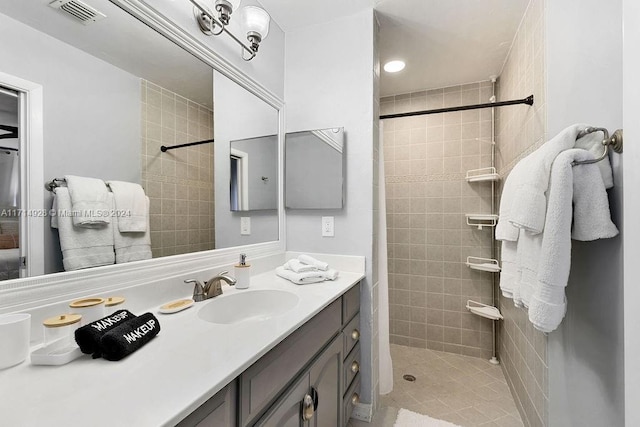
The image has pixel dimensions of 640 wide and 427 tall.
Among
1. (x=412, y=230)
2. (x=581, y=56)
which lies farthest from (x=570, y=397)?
(x=412, y=230)

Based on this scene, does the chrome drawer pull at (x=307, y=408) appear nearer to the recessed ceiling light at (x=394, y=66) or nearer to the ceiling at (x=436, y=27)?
the ceiling at (x=436, y=27)

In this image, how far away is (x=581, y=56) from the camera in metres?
1.00

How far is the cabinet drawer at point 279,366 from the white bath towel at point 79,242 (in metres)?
0.64

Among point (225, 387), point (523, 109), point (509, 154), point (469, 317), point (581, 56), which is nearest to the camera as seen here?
point (225, 387)

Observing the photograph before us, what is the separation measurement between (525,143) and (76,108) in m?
2.09

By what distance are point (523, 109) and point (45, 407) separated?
2.30 metres

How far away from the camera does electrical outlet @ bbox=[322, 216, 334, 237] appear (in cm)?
173

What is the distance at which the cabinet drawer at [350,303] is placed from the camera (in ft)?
4.54

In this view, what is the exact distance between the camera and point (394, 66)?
2.23 m

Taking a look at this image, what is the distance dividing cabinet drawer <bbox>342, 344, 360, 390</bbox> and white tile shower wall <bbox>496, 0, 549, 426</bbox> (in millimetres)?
868

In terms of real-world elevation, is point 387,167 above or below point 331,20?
below

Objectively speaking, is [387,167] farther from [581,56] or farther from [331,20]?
[581,56]

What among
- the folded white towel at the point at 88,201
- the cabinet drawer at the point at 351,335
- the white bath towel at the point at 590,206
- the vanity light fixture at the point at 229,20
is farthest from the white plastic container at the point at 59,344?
the white bath towel at the point at 590,206

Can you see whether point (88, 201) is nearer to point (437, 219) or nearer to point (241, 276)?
point (241, 276)
